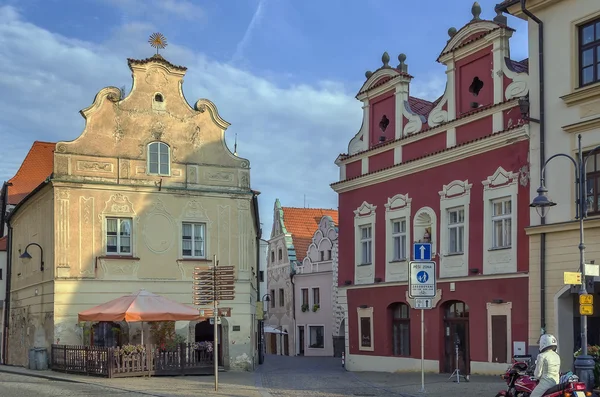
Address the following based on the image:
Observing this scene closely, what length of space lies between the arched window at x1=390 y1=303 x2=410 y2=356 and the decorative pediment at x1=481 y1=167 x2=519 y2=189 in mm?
6171

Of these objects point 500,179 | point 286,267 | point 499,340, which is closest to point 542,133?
point 500,179

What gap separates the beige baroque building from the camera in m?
28.5

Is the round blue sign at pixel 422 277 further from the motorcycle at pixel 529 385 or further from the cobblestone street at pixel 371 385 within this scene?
the cobblestone street at pixel 371 385

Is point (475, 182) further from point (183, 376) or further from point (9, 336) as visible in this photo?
point (9, 336)

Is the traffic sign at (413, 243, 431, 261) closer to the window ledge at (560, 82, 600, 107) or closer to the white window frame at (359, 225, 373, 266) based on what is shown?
the window ledge at (560, 82, 600, 107)

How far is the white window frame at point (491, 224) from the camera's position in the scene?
23.9 metres

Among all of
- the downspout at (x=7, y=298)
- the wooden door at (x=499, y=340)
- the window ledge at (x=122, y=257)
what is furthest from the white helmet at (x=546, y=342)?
the downspout at (x=7, y=298)

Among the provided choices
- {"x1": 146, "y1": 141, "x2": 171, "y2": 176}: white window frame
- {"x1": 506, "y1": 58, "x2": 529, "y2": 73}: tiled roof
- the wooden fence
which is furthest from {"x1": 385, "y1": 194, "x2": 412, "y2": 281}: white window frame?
{"x1": 146, "y1": 141, "x2": 171, "y2": 176}: white window frame

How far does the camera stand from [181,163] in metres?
30.5

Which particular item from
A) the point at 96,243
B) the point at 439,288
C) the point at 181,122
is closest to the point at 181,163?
the point at 181,122

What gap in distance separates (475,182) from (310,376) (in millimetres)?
8559

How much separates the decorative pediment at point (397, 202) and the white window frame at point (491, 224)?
12.9ft

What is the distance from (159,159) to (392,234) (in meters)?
9.10

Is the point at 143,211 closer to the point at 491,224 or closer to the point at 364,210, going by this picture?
the point at 364,210
